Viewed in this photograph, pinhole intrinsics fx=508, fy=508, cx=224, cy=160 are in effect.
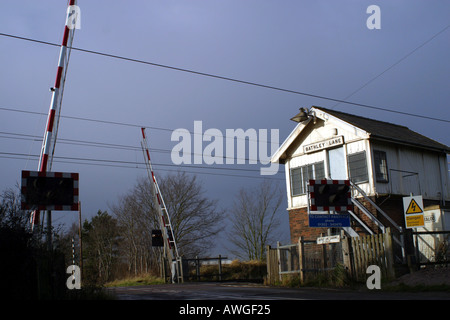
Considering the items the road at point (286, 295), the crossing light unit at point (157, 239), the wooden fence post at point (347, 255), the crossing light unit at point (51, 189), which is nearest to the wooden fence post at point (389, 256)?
the road at point (286, 295)

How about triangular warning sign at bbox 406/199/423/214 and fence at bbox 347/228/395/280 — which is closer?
fence at bbox 347/228/395/280

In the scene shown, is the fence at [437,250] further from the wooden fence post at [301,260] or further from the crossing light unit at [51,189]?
the crossing light unit at [51,189]

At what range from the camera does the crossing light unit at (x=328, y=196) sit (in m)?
16.8

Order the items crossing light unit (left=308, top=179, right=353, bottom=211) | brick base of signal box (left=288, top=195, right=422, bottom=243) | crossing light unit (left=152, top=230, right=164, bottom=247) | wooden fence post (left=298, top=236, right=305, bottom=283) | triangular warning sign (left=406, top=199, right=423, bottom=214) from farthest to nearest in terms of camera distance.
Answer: crossing light unit (left=152, top=230, right=164, bottom=247)
brick base of signal box (left=288, top=195, right=422, bottom=243)
wooden fence post (left=298, top=236, right=305, bottom=283)
crossing light unit (left=308, top=179, right=353, bottom=211)
triangular warning sign (left=406, top=199, right=423, bottom=214)

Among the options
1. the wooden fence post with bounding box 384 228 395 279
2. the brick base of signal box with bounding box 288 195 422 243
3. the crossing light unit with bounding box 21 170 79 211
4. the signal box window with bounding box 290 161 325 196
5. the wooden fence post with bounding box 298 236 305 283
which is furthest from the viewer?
the signal box window with bounding box 290 161 325 196

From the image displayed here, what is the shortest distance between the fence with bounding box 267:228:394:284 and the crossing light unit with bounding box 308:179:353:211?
1.01 metres

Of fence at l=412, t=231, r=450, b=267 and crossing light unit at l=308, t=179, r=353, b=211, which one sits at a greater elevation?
crossing light unit at l=308, t=179, r=353, b=211

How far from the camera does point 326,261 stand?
56.9 feet

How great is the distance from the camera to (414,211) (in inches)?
615

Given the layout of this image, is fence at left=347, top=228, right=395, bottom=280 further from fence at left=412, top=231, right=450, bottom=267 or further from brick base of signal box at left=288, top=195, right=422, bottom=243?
brick base of signal box at left=288, top=195, right=422, bottom=243

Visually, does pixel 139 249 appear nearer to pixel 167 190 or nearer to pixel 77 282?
pixel 167 190

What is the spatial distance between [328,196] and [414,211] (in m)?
2.74

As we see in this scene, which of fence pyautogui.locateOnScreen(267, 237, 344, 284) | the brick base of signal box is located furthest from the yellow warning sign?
the brick base of signal box

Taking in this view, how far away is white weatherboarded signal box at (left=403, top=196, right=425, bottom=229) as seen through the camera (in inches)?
608
